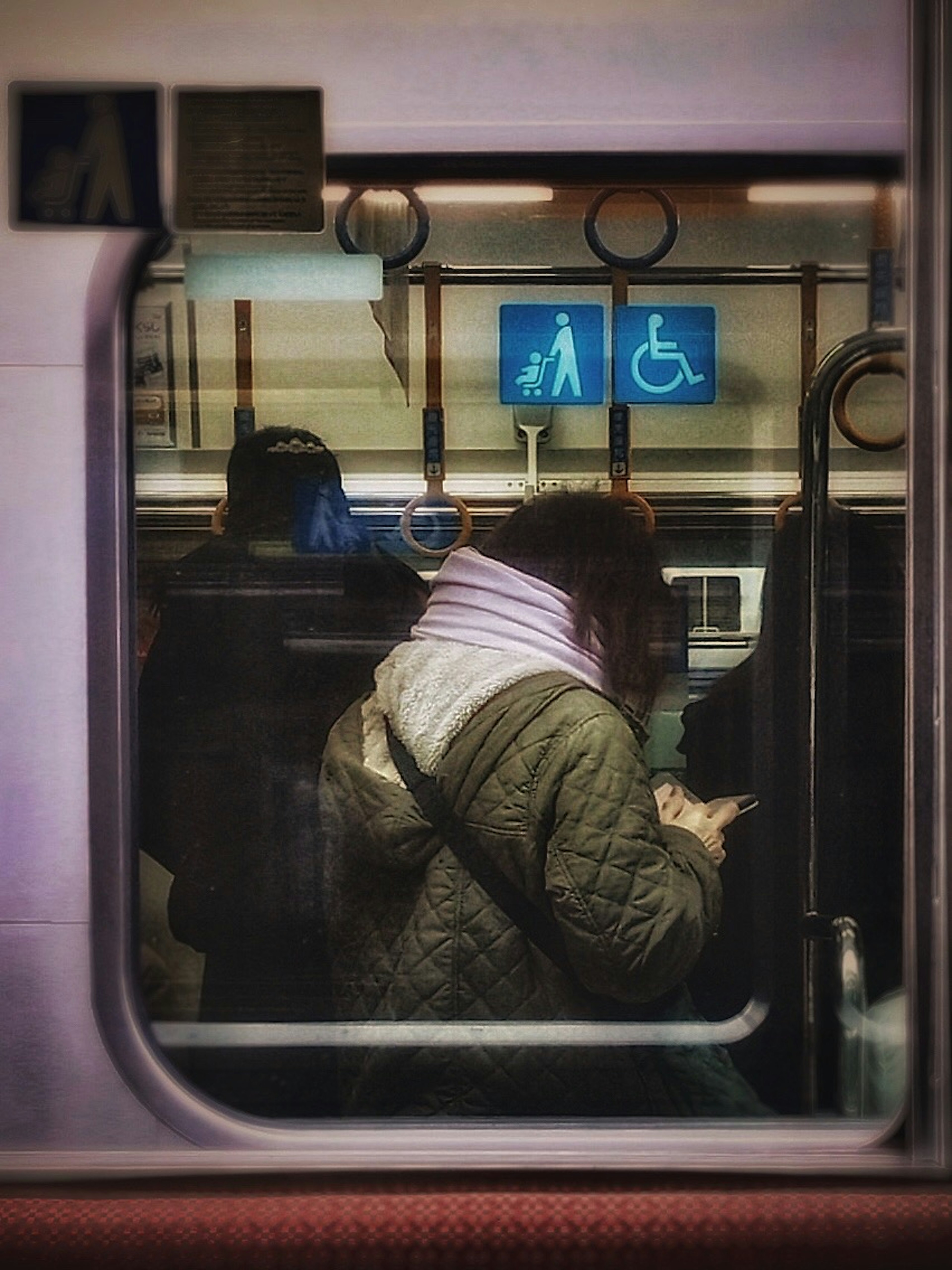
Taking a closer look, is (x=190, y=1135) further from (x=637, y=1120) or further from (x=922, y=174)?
(x=922, y=174)

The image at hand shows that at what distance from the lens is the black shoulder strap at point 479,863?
6.01 feet

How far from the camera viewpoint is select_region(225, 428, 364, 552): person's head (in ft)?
5.84

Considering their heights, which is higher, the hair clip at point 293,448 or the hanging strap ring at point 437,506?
the hair clip at point 293,448

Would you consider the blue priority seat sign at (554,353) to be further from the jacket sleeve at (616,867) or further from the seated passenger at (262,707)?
the jacket sleeve at (616,867)

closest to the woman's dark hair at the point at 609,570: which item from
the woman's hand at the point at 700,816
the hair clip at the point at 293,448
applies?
the woman's hand at the point at 700,816

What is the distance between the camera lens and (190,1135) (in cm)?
171

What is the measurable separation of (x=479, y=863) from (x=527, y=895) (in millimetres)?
75

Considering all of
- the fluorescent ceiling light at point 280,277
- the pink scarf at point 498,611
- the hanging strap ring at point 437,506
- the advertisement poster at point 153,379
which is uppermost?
the fluorescent ceiling light at point 280,277

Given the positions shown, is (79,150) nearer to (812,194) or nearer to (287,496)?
(287,496)

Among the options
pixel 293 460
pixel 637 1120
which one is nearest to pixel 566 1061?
pixel 637 1120

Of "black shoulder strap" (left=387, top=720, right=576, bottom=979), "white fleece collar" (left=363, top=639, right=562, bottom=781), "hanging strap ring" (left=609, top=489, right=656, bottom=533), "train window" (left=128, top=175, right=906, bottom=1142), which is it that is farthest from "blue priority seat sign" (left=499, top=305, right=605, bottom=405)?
"black shoulder strap" (left=387, top=720, right=576, bottom=979)

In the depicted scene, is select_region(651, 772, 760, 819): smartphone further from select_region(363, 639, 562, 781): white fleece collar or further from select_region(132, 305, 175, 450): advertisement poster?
select_region(132, 305, 175, 450): advertisement poster

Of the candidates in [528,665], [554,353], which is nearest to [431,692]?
[528,665]

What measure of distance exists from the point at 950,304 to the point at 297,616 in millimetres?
860
